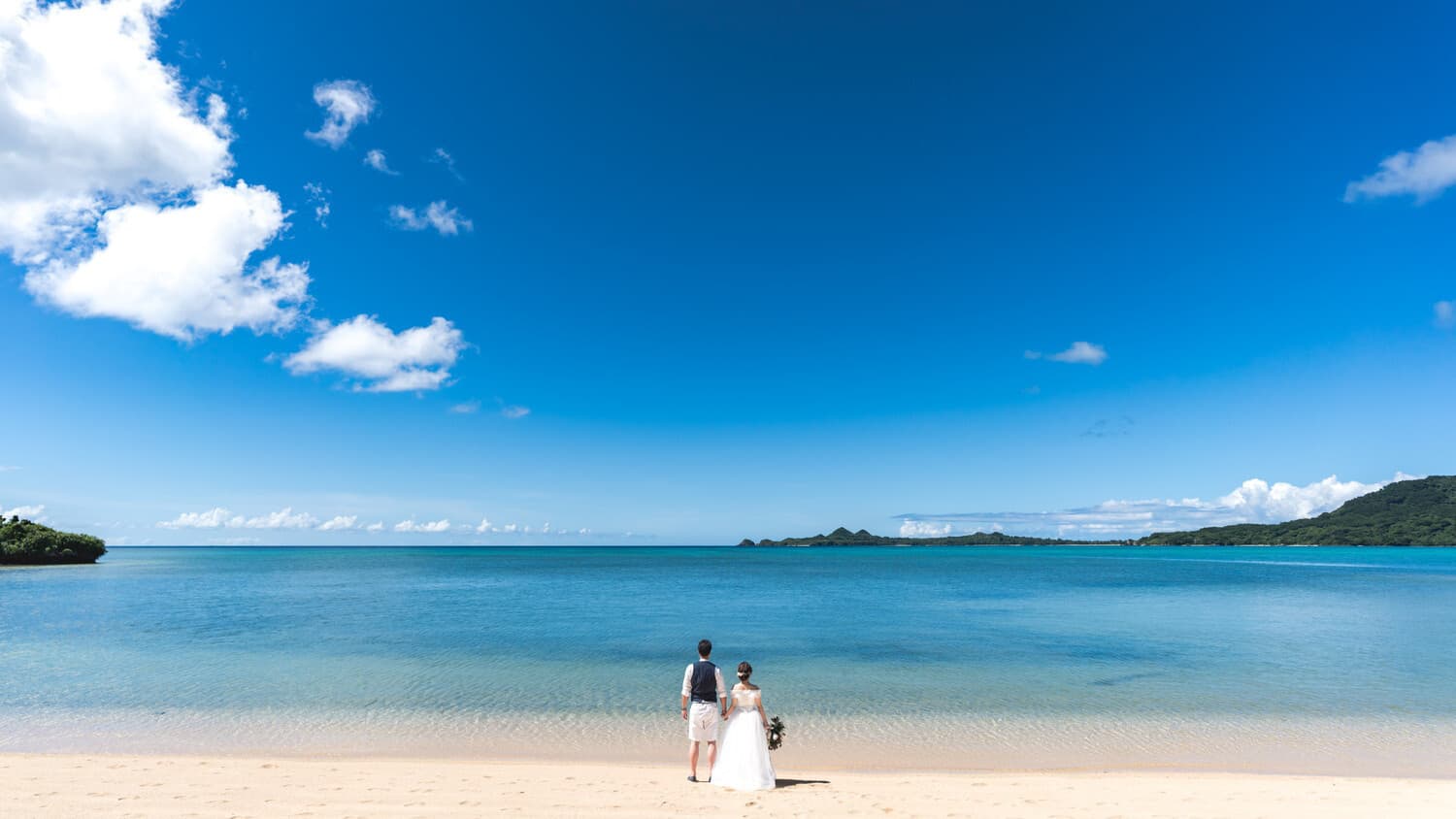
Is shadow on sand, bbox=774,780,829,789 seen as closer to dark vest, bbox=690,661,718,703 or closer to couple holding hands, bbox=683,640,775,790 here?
couple holding hands, bbox=683,640,775,790

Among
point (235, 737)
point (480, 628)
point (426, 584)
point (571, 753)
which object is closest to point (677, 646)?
point (480, 628)

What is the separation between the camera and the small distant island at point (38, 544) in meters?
82.2

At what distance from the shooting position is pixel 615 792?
10883 millimetres

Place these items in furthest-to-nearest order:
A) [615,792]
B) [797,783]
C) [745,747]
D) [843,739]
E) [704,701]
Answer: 1. [843,739]
2. [797,783]
3. [704,701]
4. [745,747]
5. [615,792]

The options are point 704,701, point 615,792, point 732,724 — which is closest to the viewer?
point 615,792

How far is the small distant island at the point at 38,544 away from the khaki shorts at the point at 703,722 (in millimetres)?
108918

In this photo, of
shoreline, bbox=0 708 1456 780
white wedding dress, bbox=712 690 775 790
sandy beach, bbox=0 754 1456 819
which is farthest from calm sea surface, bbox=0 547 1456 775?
white wedding dress, bbox=712 690 775 790

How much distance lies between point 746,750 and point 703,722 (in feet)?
2.83

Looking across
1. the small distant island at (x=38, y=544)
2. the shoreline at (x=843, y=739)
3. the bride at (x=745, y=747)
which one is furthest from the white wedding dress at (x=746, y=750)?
the small distant island at (x=38, y=544)

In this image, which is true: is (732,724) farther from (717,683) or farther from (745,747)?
(717,683)

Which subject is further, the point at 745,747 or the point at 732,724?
the point at 732,724

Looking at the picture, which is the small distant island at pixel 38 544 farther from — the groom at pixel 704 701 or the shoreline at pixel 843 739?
the groom at pixel 704 701

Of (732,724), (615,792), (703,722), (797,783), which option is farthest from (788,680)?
(615,792)

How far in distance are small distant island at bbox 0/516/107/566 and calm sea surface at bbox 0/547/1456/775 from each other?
57.5 metres
